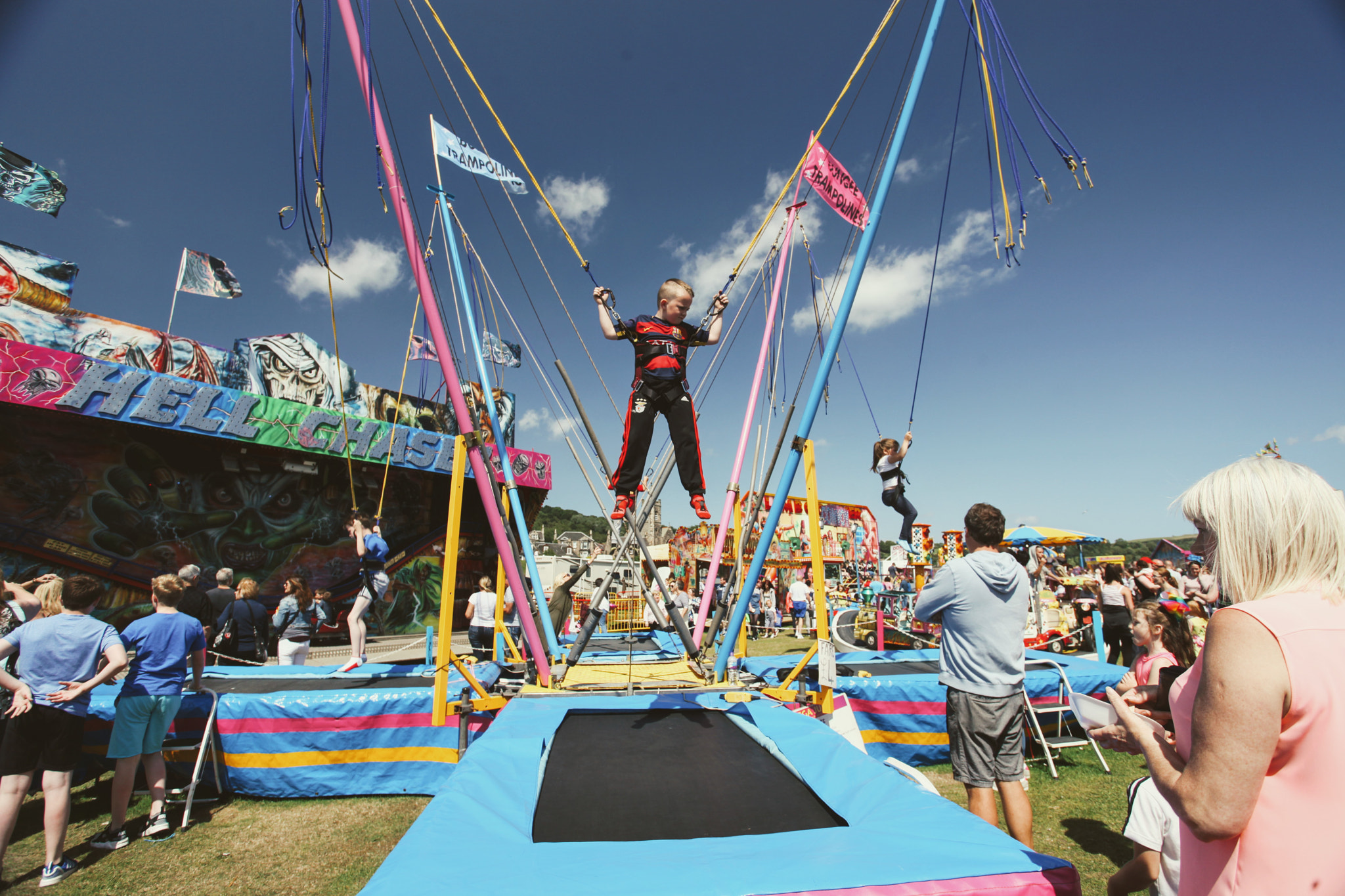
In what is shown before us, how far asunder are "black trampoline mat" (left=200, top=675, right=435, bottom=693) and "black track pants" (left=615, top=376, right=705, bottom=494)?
2519 mm

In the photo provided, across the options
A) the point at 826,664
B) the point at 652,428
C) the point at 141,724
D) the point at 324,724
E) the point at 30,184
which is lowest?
the point at 324,724

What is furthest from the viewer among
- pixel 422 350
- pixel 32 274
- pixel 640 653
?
pixel 422 350

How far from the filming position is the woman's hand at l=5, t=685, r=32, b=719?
9.95 feet

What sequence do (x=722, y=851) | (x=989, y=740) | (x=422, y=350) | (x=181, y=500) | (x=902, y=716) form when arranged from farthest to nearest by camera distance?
(x=422, y=350)
(x=181, y=500)
(x=902, y=716)
(x=989, y=740)
(x=722, y=851)

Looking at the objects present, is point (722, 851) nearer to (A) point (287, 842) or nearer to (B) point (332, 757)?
(A) point (287, 842)

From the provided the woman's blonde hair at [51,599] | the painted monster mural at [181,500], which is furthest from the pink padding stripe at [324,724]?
the painted monster mural at [181,500]

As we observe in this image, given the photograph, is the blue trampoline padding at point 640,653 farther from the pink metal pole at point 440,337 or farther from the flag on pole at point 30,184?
the flag on pole at point 30,184

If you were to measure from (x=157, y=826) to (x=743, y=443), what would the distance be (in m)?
4.53

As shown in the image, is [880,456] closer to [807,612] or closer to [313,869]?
[313,869]

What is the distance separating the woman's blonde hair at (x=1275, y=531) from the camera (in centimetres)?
99

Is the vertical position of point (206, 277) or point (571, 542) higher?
point (206, 277)

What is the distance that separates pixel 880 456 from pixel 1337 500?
511 centimetres

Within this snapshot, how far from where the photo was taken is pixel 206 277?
38.8 feet

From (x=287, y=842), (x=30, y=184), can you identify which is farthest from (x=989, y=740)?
(x=30, y=184)
